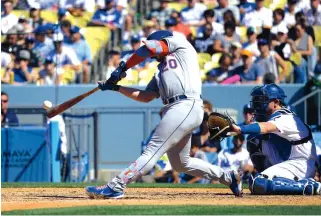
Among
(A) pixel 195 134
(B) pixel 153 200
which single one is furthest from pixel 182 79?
(A) pixel 195 134

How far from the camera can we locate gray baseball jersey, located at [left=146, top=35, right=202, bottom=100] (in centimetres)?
912

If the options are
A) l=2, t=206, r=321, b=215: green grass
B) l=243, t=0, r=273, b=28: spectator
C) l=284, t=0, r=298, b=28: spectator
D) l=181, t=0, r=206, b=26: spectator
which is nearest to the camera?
l=2, t=206, r=321, b=215: green grass

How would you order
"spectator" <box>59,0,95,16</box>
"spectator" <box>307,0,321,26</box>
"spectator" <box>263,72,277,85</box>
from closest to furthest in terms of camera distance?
1. "spectator" <box>263,72,277,85</box>
2. "spectator" <box>307,0,321,26</box>
3. "spectator" <box>59,0,95,16</box>

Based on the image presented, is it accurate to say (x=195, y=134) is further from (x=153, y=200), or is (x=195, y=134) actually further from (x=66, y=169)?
(x=153, y=200)

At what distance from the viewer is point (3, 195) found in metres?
10.2

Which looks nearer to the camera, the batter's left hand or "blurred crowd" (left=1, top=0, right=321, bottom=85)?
the batter's left hand

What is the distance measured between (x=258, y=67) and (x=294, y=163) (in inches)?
270

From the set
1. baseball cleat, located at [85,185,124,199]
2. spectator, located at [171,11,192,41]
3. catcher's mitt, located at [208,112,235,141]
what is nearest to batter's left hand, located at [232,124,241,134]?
catcher's mitt, located at [208,112,235,141]

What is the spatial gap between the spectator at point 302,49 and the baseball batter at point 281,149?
6.76m

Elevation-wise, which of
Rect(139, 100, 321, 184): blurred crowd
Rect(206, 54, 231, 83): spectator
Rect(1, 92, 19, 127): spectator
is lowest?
Rect(139, 100, 321, 184): blurred crowd

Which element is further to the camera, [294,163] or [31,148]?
[31,148]

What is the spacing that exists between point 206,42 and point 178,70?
8.65m

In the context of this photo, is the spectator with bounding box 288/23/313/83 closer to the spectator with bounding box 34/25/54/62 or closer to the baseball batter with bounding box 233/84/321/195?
the spectator with bounding box 34/25/54/62

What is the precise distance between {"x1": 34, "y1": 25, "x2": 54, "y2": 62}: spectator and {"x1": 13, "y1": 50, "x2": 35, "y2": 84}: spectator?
1.00 feet
